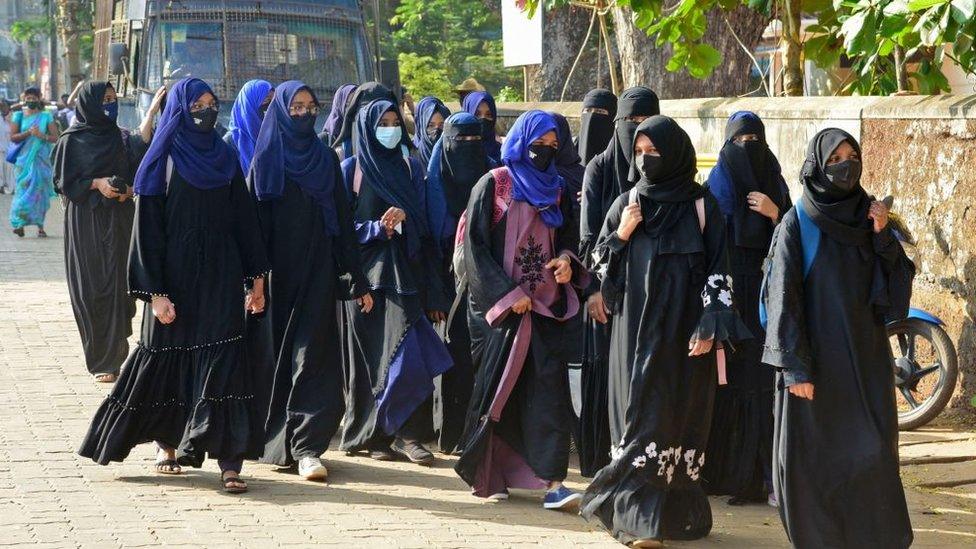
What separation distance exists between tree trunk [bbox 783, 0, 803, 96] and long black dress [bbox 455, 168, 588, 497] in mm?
4287

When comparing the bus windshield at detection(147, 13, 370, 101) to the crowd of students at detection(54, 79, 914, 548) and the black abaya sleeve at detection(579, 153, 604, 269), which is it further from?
the black abaya sleeve at detection(579, 153, 604, 269)

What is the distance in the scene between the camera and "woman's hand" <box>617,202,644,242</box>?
619cm

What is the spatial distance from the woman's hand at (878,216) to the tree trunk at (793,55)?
4.97 m

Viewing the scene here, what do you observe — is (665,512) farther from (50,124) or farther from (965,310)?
(50,124)

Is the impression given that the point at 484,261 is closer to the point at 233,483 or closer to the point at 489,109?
the point at 233,483

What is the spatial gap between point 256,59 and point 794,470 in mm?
11221

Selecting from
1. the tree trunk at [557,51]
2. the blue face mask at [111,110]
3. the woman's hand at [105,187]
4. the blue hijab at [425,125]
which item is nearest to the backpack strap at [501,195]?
the blue hijab at [425,125]

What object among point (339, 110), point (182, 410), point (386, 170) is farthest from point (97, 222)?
point (182, 410)

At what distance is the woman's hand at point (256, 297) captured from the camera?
23.5 feet

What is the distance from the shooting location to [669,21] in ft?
33.4

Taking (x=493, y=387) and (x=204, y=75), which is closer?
(x=493, y=387)

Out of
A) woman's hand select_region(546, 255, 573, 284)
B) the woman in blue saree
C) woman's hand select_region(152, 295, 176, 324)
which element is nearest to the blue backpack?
woman's hand select_region(546, 255, 573, 284)

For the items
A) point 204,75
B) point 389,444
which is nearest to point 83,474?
point 389,444

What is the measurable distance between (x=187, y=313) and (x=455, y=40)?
22.6 metres
